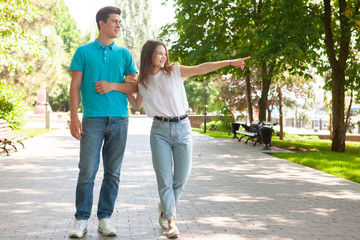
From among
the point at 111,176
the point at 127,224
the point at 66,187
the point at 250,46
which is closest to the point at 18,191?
the point at 66,187

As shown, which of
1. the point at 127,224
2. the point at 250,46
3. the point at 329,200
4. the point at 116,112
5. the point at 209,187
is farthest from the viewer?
the point at 250,46

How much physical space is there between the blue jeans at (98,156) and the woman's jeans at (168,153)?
33cm

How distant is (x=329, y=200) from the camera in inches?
262

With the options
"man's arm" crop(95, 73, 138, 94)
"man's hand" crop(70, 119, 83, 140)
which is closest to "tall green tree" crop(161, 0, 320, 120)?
"man's arm" crop(95, 73, 138, 94)

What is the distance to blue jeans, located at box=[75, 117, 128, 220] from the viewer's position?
14.1ft

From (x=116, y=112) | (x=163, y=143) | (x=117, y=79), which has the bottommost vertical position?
(x=163, y=143)

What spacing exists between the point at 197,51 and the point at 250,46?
2.31 metres

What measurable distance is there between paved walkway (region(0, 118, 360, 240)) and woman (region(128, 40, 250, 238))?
1.82 feet

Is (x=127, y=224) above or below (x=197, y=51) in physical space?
below

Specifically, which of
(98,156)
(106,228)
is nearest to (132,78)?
(98,156)

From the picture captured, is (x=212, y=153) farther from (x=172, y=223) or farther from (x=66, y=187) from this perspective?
(x=172, y=223)

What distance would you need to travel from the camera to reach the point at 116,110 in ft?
14.2

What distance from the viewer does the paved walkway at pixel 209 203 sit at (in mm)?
4781

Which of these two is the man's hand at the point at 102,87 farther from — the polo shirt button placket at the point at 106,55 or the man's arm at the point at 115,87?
the polo shirt button placket at the point at 106,55
